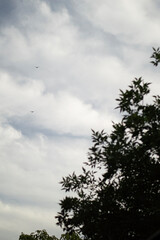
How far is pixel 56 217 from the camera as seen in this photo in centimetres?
1653

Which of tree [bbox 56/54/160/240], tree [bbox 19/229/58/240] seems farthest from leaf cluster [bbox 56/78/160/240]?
tree [bbox 19/229/58/240]

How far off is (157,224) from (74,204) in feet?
18.9

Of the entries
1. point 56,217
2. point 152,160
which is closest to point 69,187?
point 56,217

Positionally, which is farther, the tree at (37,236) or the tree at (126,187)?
the tree at (37,236)

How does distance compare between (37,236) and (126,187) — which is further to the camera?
(37,236)

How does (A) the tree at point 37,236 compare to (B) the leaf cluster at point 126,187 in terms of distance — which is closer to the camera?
(B) the leaf cluster at point 126,187

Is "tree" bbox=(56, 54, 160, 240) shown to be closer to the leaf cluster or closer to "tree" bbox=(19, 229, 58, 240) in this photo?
the leaf cluster

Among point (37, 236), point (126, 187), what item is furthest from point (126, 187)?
point (37, 236)

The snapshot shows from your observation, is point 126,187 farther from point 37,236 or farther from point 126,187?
point 37,236

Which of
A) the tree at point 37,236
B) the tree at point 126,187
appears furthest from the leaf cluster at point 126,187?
the tree at point 37,236

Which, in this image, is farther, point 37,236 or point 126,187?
point 37,236

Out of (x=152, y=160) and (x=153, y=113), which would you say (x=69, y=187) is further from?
(x=153, y=113)

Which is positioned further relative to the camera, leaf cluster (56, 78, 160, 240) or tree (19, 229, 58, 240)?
tree (19, 229, 58, 240)

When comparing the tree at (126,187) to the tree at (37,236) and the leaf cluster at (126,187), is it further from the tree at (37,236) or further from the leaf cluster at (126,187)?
the tree at (37,236)
